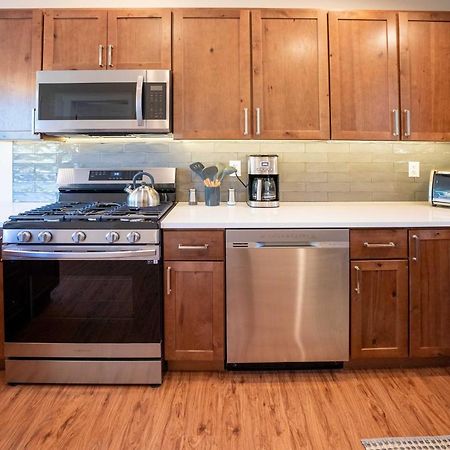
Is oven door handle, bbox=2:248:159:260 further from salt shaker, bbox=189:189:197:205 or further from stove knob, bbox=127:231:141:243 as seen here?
salt shaker, bbox=189:189:197:205

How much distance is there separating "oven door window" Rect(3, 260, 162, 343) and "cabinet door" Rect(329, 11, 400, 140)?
1.50 metres

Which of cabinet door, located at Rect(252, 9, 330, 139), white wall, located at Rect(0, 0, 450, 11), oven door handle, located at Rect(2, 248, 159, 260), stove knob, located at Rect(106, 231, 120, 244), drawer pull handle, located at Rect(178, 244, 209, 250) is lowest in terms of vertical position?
oven door handle, located at Rect(2, 248, 159, 260)

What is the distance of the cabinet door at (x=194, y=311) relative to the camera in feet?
6.75

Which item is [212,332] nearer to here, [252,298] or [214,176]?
[252,298]

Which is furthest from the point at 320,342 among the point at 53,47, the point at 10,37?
the point at 10,37

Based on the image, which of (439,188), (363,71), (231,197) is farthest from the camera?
(231,197)

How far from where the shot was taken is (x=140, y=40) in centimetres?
240

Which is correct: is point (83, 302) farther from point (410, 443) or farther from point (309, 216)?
point (410, 443)

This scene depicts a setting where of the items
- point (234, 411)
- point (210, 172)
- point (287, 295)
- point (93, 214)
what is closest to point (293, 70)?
point (210, 172)

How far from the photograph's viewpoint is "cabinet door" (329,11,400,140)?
2432 mm

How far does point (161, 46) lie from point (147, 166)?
776 mm

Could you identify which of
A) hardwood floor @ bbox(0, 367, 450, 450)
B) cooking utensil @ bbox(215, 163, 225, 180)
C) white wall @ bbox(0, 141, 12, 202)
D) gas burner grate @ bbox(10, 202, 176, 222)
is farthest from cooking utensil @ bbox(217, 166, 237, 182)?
white wall @ bbox(0, 141, 12, 202)

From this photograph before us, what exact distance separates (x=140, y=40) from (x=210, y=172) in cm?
91

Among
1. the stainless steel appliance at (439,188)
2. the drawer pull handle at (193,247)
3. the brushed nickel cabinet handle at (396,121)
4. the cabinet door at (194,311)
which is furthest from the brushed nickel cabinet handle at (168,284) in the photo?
the stainless steel appliance at (439,188)
